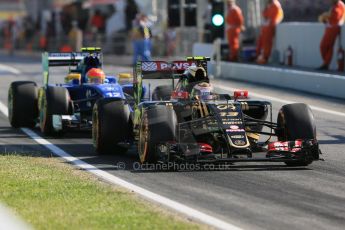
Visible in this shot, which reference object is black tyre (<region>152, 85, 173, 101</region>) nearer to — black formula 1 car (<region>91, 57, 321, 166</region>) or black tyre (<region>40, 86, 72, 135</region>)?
black tyre (<region>40, 86, 72, 135</region>)

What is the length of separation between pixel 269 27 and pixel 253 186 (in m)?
20.5

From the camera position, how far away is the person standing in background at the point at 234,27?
109ft

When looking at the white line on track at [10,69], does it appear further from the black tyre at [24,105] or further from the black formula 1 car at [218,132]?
the black formula 1 car at [218,132]

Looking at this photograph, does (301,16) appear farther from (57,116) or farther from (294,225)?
(294,225)

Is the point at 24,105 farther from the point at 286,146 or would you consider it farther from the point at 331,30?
the point at 331,30

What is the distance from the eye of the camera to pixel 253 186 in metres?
11.7

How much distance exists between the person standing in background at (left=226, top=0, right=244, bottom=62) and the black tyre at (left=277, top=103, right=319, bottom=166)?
19713mm

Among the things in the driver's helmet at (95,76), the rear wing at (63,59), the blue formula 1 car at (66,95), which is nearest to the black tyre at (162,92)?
the blue formula 1 car at (66,95)

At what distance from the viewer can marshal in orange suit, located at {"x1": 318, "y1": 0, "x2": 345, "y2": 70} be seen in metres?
27.3

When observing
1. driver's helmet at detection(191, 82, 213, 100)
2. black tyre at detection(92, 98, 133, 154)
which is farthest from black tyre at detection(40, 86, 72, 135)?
driver's helmet at detection(191, 82, 213, 100)

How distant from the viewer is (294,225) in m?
9.27

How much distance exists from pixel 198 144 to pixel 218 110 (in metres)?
0.58

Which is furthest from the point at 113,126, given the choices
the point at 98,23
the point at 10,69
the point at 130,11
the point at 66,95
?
the point at 98,23

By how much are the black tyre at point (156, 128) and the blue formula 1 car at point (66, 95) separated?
9.26ft
